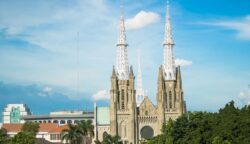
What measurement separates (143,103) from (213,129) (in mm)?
59854

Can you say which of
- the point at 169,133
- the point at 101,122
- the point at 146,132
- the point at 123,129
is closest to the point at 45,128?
the point at 101,122

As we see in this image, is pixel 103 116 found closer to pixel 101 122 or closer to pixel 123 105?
pixel 101 122

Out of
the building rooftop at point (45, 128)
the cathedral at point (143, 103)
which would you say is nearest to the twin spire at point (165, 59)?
the cathedral at point (143, 103)

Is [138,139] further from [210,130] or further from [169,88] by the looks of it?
[210,130]

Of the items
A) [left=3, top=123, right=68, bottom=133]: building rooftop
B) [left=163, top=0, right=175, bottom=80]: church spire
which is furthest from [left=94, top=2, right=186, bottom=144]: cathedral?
[left=3, top=123, right=68, bottom=133]: building rooftop

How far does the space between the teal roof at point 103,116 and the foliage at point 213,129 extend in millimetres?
52003

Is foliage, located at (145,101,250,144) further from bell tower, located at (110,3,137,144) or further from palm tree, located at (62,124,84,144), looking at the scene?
bell tower, located at (110,3,137,144)

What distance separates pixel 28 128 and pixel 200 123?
6722cm

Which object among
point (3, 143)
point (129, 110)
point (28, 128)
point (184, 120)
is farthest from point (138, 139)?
point (3, 143)

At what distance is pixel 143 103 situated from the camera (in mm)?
158250

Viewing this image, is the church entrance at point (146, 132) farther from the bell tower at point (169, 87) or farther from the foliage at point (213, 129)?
the foliage at point (213, 129)

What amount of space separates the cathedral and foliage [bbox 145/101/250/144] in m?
39.8

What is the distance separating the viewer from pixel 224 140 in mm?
92375

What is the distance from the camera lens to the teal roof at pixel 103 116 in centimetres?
16566
